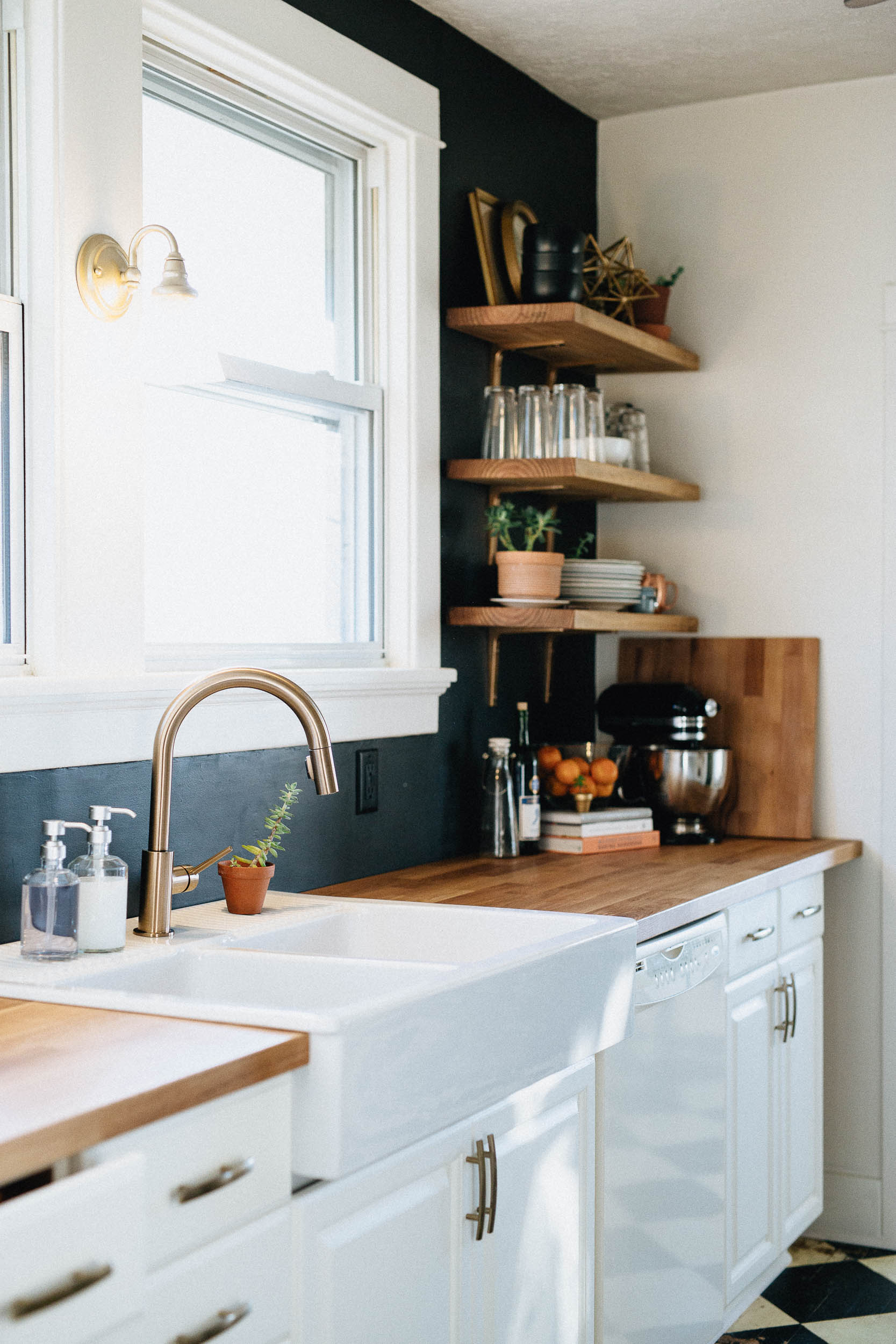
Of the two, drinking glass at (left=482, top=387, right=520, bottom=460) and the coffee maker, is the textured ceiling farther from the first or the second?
the coffee maker

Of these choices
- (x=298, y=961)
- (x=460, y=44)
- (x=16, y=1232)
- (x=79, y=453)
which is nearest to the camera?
(x=16, y=1232)

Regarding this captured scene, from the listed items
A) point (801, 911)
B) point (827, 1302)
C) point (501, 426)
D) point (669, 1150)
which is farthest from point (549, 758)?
point (827, 1302)

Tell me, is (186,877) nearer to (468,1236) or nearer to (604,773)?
(468,1236)

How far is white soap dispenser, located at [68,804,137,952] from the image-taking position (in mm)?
1907

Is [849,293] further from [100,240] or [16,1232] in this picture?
[16,1232]

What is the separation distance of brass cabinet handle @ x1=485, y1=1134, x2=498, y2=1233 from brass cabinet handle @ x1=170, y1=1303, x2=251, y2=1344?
0.51 m

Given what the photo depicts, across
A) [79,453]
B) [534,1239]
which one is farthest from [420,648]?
[534,1239]

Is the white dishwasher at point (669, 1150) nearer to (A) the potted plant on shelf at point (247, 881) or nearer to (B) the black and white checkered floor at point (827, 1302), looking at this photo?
(B) the black and white checkered floor at point (827, 1302)

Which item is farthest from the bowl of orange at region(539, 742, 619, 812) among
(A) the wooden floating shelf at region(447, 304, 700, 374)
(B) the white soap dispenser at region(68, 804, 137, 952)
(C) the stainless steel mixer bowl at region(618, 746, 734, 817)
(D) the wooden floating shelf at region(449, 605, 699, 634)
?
(B) the white soap dispenser at region(68, 804, 137, 952)

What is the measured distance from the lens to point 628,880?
279 cm

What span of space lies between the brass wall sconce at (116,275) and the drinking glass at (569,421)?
116 centimetres

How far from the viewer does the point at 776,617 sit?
3.60m

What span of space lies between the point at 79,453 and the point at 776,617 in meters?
2.02

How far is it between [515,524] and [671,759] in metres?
0.67
